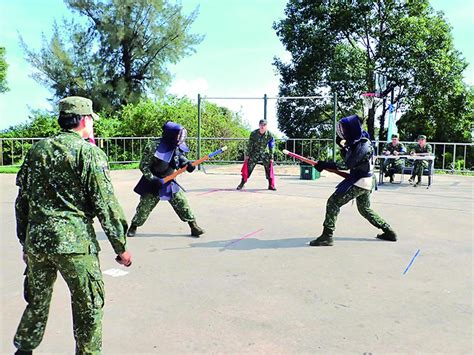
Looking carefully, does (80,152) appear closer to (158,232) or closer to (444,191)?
(158,232)

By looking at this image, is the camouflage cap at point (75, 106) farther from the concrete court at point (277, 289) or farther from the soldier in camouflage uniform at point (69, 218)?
the concrete court at point (277, 289)

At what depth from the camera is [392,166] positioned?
12.4m

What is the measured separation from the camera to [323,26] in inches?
869

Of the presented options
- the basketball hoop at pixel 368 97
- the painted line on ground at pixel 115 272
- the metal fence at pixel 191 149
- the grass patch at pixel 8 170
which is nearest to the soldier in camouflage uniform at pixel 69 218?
the painted line on ground at pixel 115 272

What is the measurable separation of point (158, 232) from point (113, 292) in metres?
2.44

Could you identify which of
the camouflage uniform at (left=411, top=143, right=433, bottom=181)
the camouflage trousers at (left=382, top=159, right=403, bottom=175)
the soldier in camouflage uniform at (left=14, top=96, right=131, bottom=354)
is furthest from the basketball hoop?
the soldier in camouflage uniform at (left=14, top=96, right=131, bottom=354)

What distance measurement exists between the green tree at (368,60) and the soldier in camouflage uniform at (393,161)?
9223mm

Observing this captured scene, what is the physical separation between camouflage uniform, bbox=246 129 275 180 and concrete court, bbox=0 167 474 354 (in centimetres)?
318

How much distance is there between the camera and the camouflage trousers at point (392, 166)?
12297 mm

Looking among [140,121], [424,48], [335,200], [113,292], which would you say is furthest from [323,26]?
[113,292]

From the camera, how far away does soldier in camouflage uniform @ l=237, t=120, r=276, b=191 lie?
11.1m

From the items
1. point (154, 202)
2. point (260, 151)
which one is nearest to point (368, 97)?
point (260, 151)

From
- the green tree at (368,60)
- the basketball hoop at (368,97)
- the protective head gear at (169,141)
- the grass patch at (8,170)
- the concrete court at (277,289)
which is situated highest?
the green tree at (368,60)

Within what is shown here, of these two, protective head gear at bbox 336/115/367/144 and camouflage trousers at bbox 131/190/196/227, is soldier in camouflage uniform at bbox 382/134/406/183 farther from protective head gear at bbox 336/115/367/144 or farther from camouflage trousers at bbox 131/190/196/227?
camouflage trousers at bbox 131/190/196/227
